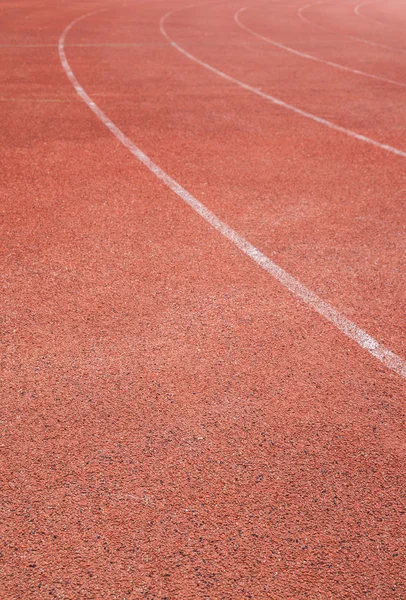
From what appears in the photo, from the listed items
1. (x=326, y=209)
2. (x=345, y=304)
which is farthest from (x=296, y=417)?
(x=326, y=209)

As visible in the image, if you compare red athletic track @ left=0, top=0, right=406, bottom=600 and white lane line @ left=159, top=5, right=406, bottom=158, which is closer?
red athletic track @ left=0, top=0, right=406, bottom=600

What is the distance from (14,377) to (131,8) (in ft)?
72.1

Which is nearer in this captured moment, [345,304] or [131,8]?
[345,304]

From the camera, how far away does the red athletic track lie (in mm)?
2943

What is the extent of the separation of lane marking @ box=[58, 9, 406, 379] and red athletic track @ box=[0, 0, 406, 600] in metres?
0.07

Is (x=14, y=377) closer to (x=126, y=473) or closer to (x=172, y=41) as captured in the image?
(x=126, y=473)

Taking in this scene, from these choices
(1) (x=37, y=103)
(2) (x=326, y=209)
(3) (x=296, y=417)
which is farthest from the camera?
(1) (x=37, y=103)

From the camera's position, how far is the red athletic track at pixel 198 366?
2943 millimetres

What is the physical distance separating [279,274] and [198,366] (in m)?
1.38

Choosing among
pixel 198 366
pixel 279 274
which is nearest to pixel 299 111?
pixel 279 274

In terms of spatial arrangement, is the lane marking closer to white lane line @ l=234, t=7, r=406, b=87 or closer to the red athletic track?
the red athletic track

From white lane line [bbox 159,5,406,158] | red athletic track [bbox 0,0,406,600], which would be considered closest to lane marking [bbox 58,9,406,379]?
red athletic track [bbox 0,0,406,600]

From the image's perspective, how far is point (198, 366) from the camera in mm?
4121

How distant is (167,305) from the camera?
186 inches
